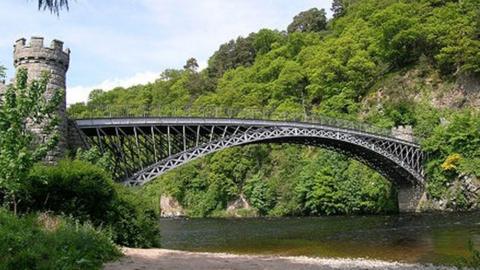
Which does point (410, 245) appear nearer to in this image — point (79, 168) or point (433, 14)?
point (79, 168)

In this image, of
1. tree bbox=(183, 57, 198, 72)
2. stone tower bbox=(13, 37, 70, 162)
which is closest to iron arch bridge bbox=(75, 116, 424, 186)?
stone tower bbox=(13, 37, 70, 162)

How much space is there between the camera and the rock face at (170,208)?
71131 mm

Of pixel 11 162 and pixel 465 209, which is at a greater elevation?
pixel 11 162

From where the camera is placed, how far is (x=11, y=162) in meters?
15.5

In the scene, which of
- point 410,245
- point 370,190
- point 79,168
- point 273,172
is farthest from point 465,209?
point 79,168

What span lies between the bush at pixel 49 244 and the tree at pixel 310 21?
338 feet

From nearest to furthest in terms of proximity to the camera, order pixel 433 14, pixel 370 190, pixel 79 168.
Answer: pixel 79 168
pixel 370 190
pixel 433 14

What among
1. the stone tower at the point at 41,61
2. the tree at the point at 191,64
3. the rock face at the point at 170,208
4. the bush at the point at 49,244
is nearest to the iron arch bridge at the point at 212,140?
the stone tower at the point at 41,61

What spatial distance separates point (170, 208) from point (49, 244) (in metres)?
61.4

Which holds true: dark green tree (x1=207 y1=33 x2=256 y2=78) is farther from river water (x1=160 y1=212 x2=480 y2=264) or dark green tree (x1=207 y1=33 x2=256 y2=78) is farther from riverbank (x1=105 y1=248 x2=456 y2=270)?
riverbank (x1=105 y1=248 x2=456 y2=270)

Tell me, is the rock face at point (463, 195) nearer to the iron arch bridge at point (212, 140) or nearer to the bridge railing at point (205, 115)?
the iron arch bridge at point (212, 140)

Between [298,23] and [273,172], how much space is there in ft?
204

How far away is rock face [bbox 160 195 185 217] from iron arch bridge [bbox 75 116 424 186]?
3047 centimetres

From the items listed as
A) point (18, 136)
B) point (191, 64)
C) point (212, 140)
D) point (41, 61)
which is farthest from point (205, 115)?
point (191, 64)
